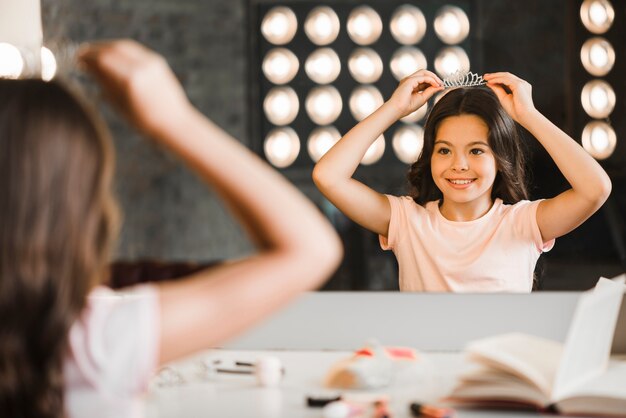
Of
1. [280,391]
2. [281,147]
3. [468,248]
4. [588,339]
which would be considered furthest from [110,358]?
[281,147]

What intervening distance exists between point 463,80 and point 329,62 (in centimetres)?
33

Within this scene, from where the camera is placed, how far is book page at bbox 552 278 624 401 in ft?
3.10

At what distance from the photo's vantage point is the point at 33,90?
630 mm

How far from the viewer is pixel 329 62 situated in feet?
6.12

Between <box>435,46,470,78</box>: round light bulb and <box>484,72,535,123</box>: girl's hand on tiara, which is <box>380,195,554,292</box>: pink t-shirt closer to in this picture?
<box>484,72,535,123</box>: girl's hand on tiara

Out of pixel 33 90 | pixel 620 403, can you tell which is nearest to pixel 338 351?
pixel 620 403

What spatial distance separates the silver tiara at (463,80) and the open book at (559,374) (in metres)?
0.78

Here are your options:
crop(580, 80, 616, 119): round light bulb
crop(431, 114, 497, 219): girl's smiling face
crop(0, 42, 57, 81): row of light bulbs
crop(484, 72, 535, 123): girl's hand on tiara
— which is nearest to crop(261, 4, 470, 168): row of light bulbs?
crop(484, 72, 535, 123): girl's hand on tiara

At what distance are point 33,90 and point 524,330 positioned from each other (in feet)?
3.61

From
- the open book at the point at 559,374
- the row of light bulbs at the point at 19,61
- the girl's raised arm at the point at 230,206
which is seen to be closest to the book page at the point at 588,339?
the open book at the point at 559,374

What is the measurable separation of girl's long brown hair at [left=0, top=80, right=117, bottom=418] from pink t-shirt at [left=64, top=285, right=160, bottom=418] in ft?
0.04

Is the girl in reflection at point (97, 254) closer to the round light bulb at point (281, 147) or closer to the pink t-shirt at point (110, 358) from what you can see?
the pink t-shirt at point (110, 358)

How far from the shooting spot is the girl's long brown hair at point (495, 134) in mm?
1680

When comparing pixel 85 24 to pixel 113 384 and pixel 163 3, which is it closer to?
pixel 163 3
